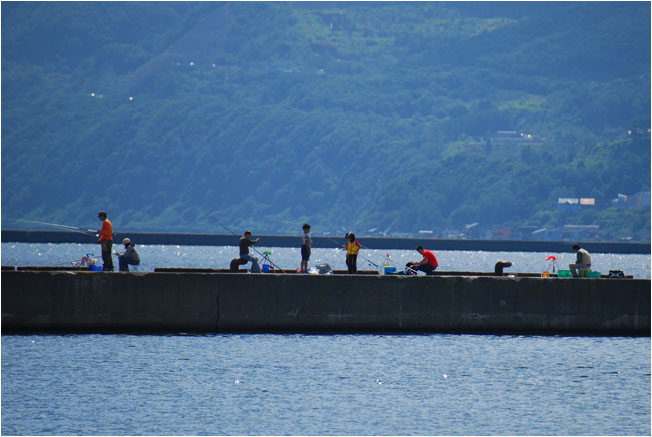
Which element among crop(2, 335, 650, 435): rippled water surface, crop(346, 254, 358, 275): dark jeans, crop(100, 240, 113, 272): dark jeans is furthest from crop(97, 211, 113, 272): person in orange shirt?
crop(346, 254, 358, 275): dark jeans

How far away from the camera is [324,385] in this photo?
84.0ft

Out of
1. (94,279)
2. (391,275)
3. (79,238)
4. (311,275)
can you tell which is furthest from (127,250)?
(79,238)

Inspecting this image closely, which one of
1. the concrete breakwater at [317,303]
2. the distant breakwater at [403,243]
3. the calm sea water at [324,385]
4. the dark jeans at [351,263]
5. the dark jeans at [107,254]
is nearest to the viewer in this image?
the calm sea water at [324,385]

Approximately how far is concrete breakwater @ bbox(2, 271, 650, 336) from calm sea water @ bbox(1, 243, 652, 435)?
62cm

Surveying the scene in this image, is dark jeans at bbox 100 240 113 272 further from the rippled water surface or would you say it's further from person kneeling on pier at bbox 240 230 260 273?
person kneeling on pier at bbox 240 230 260 273

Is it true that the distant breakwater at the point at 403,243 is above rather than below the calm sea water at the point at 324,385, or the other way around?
above

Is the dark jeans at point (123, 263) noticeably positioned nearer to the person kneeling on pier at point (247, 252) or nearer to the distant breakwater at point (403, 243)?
the person kneeling on pier at point (247, 252)

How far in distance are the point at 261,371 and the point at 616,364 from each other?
28.3 feet

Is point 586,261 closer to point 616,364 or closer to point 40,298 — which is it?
point 616,364

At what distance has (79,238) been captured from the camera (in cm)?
18500

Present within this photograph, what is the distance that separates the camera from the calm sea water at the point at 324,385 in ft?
71.3

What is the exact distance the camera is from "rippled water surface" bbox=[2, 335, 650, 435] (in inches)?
857

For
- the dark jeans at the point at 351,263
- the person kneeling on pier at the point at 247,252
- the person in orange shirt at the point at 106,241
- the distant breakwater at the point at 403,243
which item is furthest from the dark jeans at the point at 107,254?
the distant breakwater at the point at 403,243

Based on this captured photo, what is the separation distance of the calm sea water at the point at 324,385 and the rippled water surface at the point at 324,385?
0.13 feet
